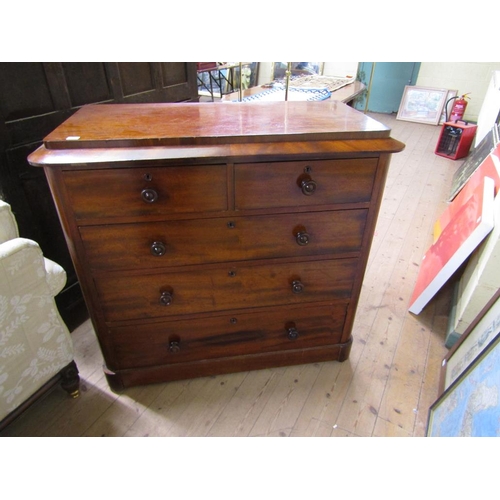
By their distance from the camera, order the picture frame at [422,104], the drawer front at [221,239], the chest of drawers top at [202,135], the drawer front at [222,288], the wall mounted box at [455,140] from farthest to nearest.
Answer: the picture frame at [422,104], the wall mounted box at [455,140], the drawer front at [222,288], the drawer front at [221,239], the chest of drawers top at [202,135]

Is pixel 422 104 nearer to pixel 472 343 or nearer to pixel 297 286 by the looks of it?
pixel 472 343

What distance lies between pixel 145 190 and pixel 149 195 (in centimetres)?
2

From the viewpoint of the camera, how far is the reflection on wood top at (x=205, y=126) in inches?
36.5

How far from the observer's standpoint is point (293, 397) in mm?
1384

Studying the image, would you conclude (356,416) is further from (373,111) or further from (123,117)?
(373,111)

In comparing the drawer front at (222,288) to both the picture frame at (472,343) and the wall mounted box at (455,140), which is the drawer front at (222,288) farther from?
the wall mounted box at (455,140)

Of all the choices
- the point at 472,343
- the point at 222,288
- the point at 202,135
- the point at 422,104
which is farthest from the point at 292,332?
the point at 422,104

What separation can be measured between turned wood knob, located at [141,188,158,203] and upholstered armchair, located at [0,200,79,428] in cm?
39

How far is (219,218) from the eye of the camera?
103 centimetres

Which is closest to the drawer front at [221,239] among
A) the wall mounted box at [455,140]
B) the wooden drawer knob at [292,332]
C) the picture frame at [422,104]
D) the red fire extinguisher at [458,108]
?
the wooden drawer knob at [292,332]

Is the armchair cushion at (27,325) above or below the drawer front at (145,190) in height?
below

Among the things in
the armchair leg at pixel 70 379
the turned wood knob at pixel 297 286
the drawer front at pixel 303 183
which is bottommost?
the armchair leg at pixel 70 379

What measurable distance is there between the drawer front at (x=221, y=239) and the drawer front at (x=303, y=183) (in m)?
0.05

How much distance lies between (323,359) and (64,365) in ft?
3.39
